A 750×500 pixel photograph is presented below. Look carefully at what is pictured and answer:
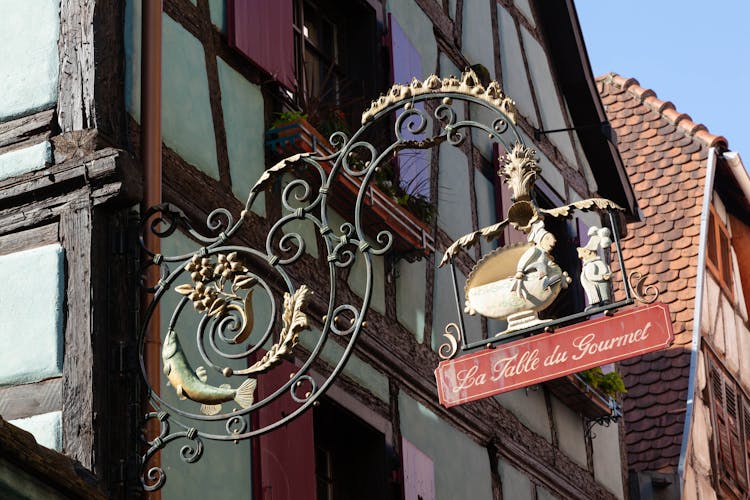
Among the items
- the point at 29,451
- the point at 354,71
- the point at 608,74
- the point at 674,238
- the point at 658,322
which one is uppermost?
the point at 608,74

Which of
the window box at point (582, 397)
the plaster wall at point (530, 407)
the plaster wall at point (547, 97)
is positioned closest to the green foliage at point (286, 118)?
the plaster wall at point (530, 407)

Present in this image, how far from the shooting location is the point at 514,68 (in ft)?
40.5

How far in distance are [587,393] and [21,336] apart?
6160 mm

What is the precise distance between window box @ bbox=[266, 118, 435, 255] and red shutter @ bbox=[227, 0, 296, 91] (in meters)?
0.33

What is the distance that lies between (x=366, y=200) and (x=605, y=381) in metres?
4.15

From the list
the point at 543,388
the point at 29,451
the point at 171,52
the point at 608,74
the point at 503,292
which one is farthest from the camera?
the point at 608,74

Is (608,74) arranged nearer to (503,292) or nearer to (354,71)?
(354,71)

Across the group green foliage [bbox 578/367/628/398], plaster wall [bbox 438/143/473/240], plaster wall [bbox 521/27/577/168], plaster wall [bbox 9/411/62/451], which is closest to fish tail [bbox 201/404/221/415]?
plaster wall [bbox 9/411/62/451]

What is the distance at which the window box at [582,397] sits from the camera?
11.2 metres

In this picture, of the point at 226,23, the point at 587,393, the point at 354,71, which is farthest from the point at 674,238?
the point at 226,23

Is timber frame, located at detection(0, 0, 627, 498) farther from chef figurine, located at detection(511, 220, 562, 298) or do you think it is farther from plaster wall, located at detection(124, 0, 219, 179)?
chef figurine, located at detection(511, 220, 562, 298)

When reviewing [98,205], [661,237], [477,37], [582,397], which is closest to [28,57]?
[98,205]

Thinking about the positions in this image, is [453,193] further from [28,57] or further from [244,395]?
[244,395]

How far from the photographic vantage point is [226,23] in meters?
7.91
